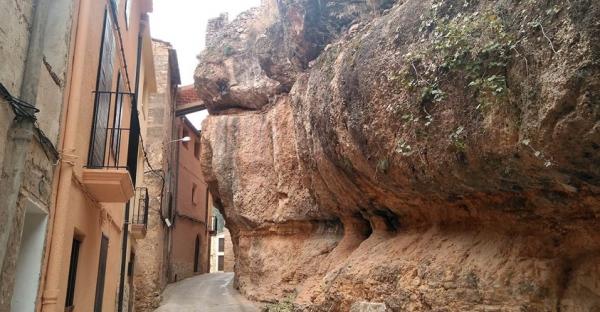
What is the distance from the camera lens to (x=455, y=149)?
588 cm

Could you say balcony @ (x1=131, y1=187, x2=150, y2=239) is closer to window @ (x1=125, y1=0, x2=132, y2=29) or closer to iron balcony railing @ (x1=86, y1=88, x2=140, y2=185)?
window @ (x1=125, y1=0, x2=132, y2=29)

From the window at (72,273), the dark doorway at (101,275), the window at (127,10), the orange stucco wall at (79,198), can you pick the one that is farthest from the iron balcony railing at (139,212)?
the window at (72,273)

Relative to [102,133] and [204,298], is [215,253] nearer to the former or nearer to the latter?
[204,298]

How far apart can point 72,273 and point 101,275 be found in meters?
1.98

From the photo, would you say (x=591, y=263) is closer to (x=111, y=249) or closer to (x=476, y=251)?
(x=476, y=251)

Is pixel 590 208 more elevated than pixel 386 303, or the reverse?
pixel 590 208

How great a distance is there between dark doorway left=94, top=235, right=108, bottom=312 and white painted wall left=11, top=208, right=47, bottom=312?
3.61 meters

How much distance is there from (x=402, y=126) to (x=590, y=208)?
7.91 ft

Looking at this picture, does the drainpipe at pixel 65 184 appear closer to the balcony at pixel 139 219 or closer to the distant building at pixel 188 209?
the balcony at pixel 139 219

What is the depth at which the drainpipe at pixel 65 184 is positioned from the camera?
16.9 feet

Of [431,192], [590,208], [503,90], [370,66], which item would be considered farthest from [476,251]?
[370,66]

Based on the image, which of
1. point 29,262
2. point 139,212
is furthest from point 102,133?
point 139,212

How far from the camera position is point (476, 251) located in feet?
21.3

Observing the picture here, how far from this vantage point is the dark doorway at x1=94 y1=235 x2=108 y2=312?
852 cm
